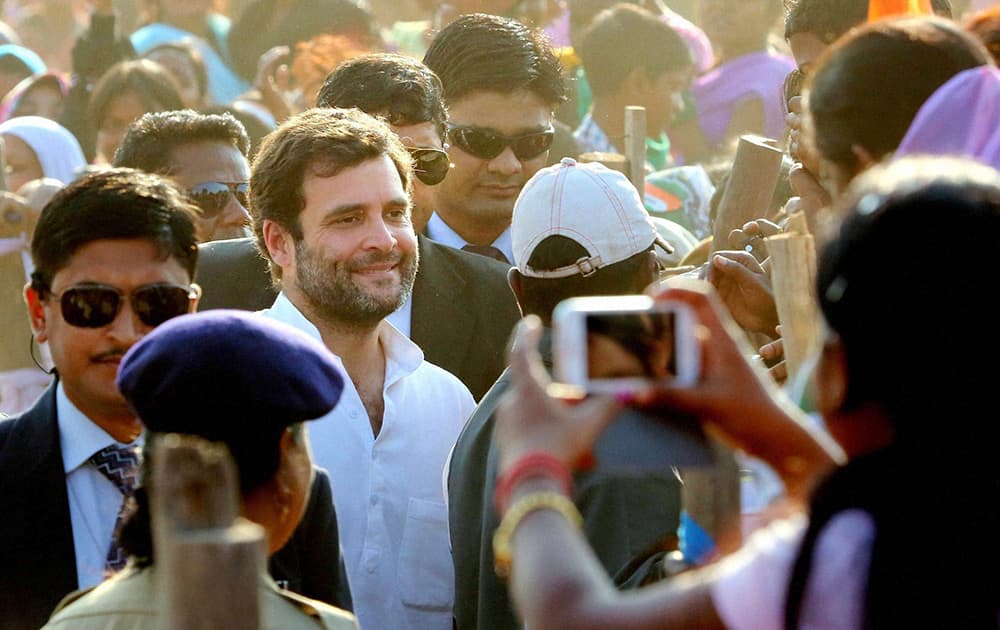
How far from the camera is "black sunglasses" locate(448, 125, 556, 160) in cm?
612

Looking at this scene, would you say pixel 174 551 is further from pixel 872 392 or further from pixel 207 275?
pixel 207 275

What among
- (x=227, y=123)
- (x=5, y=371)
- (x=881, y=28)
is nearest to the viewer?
(x=881, y=28)

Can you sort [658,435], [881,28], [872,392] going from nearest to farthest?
[872,392] → [658,435] → [881,28]

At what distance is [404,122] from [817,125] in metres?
2.91

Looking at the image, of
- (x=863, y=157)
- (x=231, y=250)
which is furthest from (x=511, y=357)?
(x=231, y=250)

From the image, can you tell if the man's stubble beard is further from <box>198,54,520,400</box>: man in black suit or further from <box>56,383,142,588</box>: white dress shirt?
<box>56,383,142,588</box>: white dress shirt

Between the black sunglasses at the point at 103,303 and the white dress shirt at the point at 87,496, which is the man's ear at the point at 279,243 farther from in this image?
the white dress shirt at the point at 87,496

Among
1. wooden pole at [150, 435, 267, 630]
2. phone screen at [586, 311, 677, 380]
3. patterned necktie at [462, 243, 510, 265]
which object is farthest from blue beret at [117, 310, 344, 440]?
patterned necktie at [462, 243, 510, 265]

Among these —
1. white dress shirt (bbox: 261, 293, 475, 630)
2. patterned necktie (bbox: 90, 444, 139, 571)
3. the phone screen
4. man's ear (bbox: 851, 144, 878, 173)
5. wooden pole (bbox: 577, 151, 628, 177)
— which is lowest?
white dress shirt (bbox: 261, 293, 475, 630)

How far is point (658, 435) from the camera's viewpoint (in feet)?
7.05

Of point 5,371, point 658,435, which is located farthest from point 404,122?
point 658,435

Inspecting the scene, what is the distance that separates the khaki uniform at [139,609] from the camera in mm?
2566

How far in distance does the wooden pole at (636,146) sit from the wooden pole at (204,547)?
462 cm

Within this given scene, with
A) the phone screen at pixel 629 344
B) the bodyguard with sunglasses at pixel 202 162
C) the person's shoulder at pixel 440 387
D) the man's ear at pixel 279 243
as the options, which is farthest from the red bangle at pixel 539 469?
the bodyguard with sunglasses at pixel 202 162
